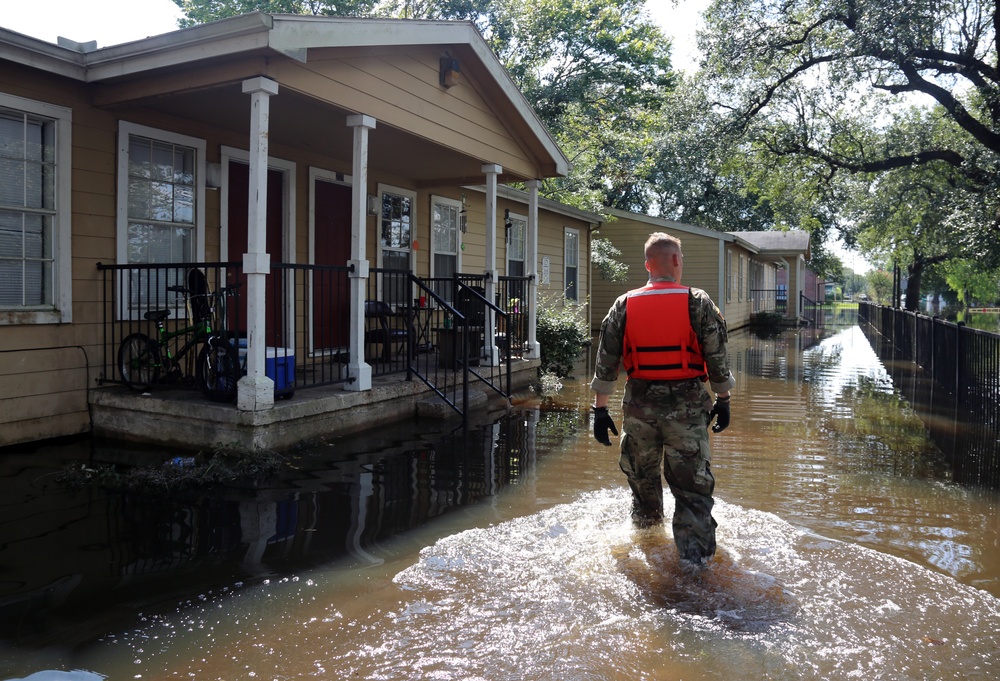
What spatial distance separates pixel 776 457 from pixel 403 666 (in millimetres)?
4729

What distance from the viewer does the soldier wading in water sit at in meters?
4.04

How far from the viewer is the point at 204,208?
25.6ft

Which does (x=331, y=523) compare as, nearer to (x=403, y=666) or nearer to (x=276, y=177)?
(x=403, y=666)

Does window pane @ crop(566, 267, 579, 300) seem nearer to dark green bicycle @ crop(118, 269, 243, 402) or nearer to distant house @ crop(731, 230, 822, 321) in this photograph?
dark green bicycle @ crop(118, 269, 243, 402)

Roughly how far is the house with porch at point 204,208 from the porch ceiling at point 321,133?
0.04 meters

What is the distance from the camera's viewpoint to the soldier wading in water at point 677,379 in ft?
13.2

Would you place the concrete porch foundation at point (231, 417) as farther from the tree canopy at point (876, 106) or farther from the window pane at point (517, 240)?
the tree canopy at point (876, 106)

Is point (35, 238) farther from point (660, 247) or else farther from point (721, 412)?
point (721, 412)

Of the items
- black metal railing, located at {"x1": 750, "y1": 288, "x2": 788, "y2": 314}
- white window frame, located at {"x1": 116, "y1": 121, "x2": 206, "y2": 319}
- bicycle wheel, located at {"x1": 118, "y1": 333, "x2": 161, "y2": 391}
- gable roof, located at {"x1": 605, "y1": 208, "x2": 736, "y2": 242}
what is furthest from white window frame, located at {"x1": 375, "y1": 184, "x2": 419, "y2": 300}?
black metal railing, located at {"x1": 750, "y1": 288, "x2": 788, "y2": 314}

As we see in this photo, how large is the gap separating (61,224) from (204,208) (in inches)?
58.9

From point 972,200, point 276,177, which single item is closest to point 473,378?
point 276,177

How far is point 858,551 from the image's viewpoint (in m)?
4.34

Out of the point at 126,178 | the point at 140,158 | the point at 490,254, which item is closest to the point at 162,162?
the point at 140,158

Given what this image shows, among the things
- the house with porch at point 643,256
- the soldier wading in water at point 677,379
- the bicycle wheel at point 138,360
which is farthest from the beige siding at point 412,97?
the house with porch at point 643,256
